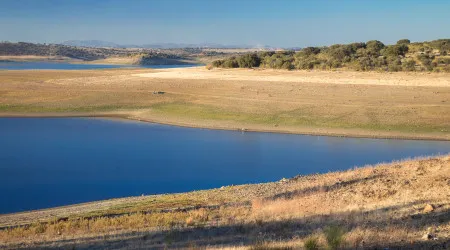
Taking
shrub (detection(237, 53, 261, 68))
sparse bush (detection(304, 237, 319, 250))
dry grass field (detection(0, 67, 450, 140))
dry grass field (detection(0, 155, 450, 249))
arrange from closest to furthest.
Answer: sparse bush (detection(304, 237, 319, 250)) < dry grass field (detection(0, 155, 450, 249)) < dry grass field (detection(0, 67, 450, 140)) < shrub (detection(237, 53, 261, 68))

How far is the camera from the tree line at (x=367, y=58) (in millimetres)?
55344

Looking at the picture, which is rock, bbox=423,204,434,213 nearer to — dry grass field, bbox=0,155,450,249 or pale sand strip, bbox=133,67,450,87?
dry grass field, bbox=0,155,450,249

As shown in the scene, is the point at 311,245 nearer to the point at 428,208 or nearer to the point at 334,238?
the point at 334,238

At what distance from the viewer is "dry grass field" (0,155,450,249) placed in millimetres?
8984

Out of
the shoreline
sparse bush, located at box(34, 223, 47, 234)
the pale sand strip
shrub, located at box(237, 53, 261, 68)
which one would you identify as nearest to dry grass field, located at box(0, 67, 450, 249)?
sparse bush, located at box(34, 223, 47, 234)

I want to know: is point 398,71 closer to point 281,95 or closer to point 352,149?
point 281,95

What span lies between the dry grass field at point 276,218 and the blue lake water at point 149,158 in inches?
130

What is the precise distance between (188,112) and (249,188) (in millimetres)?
20163

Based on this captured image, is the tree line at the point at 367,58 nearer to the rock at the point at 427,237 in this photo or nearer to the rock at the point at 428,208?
the rock at the point at 428,208

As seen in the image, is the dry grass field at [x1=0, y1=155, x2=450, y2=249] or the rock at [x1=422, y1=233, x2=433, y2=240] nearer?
the rock at [x1=422, y1=233, x2=433, y2=240]

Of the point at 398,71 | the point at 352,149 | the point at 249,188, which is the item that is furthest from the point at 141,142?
the point at 398,71

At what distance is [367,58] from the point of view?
201ft

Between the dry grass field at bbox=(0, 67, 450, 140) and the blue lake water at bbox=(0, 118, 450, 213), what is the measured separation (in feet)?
6.66

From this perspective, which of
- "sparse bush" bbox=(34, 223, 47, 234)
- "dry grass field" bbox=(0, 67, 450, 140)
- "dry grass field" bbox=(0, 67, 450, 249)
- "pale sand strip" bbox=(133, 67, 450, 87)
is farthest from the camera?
"pale sand strip" bbox=(133, 67, 450, 87)
